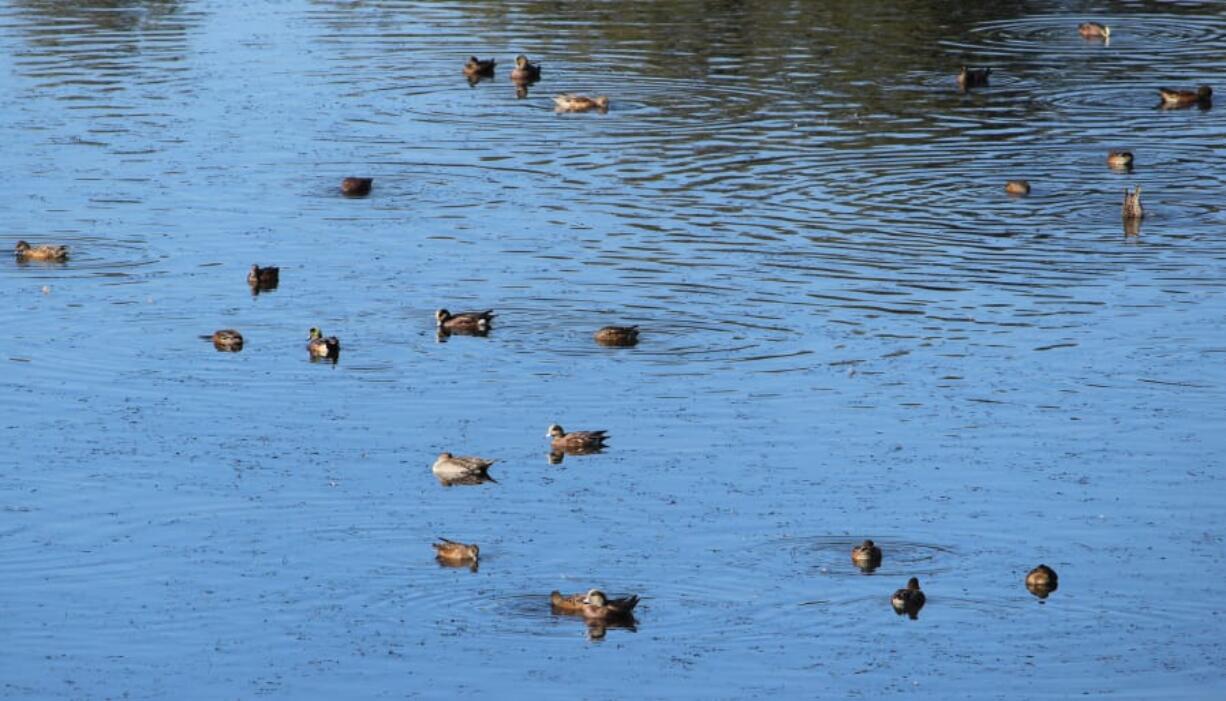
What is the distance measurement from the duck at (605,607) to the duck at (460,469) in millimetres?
4073

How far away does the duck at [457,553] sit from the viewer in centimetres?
2225

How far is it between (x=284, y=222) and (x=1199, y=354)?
15.0 meters

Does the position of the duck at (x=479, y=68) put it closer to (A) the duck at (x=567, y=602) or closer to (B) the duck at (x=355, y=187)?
(B) the duck at (x=355, y=187)

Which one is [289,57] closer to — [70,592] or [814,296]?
[814,296]

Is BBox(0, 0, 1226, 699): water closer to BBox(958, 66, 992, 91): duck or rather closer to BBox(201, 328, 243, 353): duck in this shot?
BBox(201, 328, 243, 353): duck

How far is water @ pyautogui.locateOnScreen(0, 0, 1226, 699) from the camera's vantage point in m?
20.8

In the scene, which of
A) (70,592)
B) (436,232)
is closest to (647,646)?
(70,592)

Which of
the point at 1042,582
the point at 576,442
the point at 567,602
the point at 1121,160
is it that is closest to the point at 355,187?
the point at 1121,160

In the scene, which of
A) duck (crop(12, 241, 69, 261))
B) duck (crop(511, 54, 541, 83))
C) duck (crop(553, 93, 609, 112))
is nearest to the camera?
duck (crop(12, 241, 69, 261))

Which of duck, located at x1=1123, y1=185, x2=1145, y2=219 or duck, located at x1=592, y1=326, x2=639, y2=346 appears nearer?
duck, located at x1=592, y1=326, x2=639, y2=346

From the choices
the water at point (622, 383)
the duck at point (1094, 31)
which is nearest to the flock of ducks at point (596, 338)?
the water at point (622, 383)

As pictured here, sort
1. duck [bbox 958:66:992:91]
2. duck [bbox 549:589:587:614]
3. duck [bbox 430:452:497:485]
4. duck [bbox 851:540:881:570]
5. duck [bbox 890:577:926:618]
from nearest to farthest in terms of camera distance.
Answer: duck [bbox 549:589:587:614], duck [bbox 890:577:926:618], duck [bbox 851:540:881:570], duck [bbox 430:452:497:485], duck [bbox 958:66:992:91]

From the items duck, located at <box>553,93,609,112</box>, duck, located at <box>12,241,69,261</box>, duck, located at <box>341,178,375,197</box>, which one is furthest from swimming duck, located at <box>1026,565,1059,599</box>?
duck, located at <box>553,93,609,112</box>

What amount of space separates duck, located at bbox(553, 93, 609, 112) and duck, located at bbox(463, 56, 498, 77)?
12.7 feet
